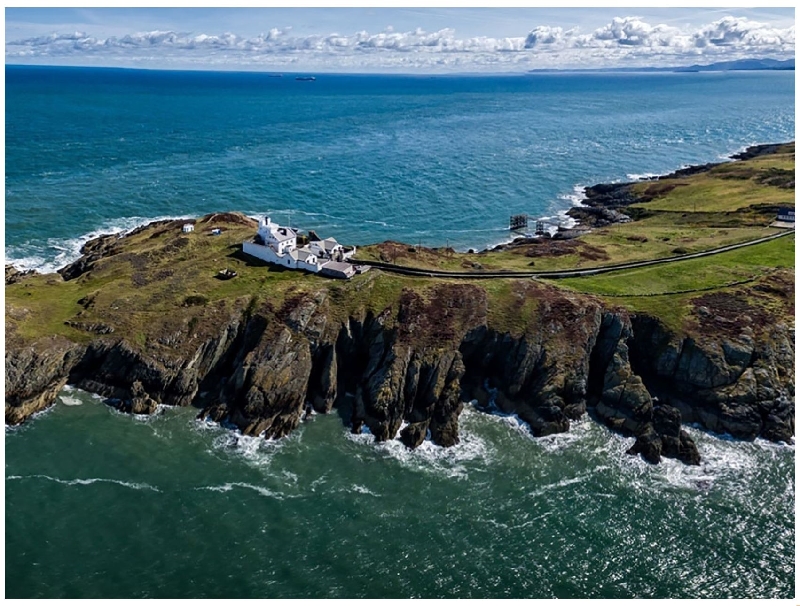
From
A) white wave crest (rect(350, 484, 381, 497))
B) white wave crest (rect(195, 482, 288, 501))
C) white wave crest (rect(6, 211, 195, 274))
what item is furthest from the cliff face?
white wave crest (rect(6, 211, 195, 274))

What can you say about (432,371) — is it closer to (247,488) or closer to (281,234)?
(247,488)

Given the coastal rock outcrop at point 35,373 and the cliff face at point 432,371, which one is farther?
the cliff face at point 432,371

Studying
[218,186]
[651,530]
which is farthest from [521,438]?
[218,186]

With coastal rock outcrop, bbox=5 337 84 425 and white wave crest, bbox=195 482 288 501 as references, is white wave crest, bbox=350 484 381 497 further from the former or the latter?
coastal rock outcrop, bbox=5 337 84 425

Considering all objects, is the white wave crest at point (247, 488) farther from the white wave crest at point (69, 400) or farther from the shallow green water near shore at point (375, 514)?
the white wave crest at point (69, 400)

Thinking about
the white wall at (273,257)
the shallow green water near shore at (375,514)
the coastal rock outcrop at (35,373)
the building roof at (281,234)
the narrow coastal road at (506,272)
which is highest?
the building roof at (281,234)

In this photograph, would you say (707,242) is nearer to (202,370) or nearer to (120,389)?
(202,370)

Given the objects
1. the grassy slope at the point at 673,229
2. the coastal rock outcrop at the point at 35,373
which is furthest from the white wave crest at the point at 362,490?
the grassy slope at the point at 673,229
